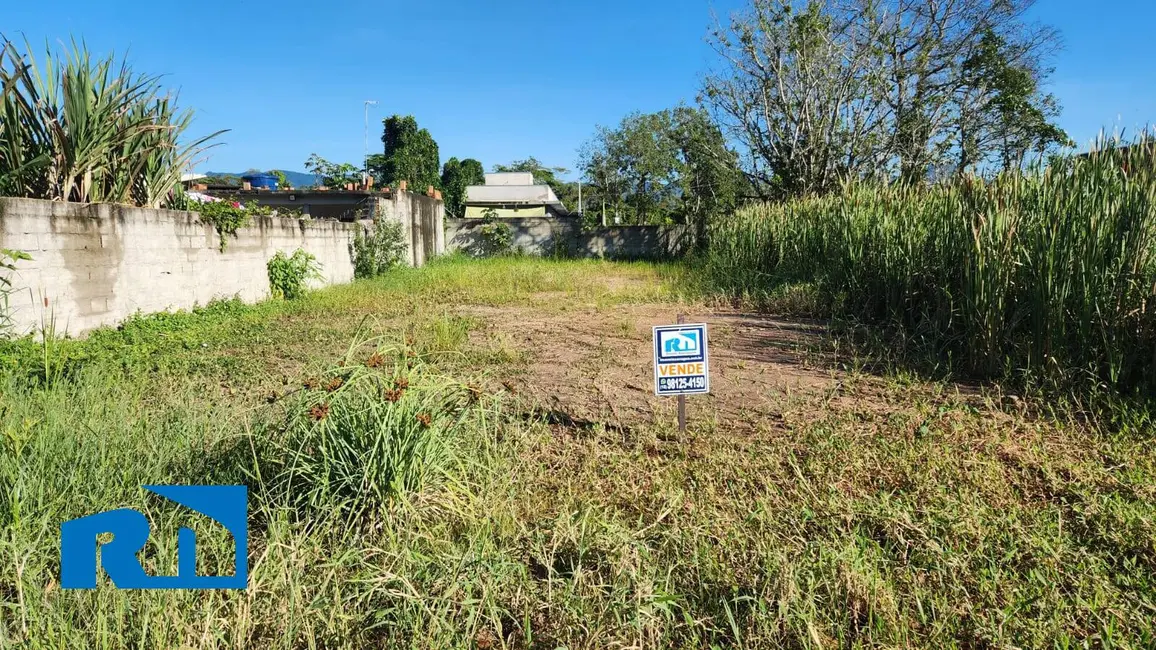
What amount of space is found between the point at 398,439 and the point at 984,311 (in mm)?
3761

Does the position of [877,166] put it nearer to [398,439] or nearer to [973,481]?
[973,481]

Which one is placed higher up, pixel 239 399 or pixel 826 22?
pixel 826 22

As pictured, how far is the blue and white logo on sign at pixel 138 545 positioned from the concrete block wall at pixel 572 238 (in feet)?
52.9

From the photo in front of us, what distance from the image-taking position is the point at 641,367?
14.8ft

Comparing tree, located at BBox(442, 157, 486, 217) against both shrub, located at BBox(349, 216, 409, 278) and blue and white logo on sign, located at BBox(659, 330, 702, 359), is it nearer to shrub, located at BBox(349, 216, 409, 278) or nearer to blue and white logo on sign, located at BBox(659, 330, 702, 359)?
shrub, located at BBox(349, 216, 409, 278)

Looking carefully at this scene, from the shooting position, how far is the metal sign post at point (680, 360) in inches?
116

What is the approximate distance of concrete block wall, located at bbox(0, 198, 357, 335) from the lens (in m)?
4.68

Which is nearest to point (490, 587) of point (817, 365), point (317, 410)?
point (317, 410)

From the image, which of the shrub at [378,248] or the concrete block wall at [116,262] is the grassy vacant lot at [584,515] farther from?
the shrub at [378,248]

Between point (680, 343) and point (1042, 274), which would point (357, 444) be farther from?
point (1042, 274)

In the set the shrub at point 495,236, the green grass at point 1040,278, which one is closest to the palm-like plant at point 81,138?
the green grass at point 1040,278

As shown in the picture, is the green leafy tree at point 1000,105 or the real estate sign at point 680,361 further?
the green leafy tree at point 1000,105

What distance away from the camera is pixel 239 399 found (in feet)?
11.2

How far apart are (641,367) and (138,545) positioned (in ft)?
10.5
